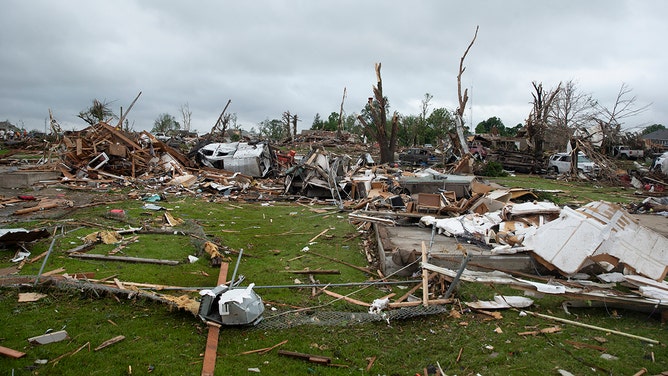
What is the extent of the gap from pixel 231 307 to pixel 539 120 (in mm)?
29321

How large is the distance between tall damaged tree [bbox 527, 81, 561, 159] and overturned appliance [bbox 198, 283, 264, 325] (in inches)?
1042

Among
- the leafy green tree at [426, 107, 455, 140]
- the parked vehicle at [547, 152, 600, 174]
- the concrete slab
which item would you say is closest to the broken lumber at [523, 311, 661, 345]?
the concrete slab

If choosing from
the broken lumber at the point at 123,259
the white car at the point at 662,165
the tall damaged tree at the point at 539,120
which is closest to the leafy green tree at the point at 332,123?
the tall damaged tree at the point at 539,120

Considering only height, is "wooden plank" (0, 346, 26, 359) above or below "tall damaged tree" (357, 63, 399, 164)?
below

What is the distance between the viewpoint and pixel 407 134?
44531 mm

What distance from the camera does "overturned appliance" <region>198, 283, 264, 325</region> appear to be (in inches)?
162

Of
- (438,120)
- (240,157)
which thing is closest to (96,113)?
(240,157)

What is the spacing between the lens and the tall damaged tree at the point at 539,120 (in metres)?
27.0

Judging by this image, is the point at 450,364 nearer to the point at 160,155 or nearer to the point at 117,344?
the point at 117,344

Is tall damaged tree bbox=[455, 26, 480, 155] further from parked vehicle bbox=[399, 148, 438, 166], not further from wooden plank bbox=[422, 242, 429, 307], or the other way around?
wooden plank bbox=[422, 242, 429, 307]

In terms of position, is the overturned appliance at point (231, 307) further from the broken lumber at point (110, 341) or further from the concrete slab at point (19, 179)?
the concrete slab at point (19, 179)

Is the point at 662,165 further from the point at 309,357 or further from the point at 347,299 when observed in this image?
the point at 309,357

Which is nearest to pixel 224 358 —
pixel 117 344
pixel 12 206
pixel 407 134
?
pixel 117 344

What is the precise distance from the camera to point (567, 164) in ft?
76.3
